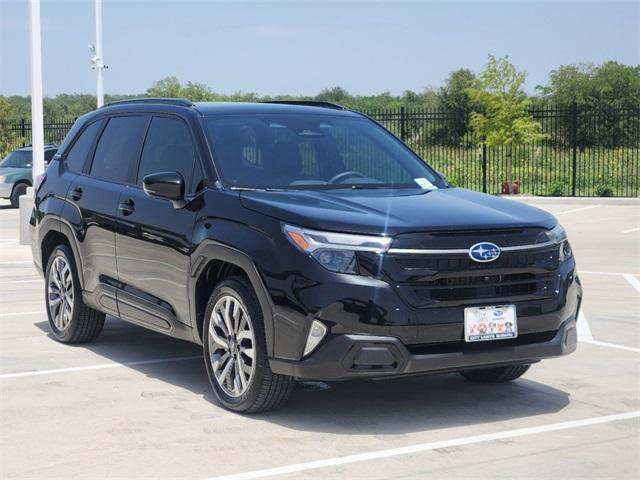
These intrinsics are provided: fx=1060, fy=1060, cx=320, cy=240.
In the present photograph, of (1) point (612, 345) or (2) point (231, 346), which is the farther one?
(1) point (612, 345)

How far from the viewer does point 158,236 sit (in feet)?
23.0

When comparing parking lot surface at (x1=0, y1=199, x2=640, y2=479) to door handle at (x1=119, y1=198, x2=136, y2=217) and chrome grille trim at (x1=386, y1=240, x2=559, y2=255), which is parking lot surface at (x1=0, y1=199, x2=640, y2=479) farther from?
door handle at (x1=119, y1=198, x2=136, y2=217)

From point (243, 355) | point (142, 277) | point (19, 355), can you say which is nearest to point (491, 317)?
point (243, 355)

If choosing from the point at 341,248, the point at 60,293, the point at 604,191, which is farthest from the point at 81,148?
the point at 604,191

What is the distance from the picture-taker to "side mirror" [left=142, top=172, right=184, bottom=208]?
673 cm

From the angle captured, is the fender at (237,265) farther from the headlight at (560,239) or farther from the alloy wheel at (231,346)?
the headlight at (560,239)

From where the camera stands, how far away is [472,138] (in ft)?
100

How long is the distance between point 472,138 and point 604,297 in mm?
19806

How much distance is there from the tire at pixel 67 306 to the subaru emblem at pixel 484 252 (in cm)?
370

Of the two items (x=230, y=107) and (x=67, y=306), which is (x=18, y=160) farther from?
(x=230, y=107)

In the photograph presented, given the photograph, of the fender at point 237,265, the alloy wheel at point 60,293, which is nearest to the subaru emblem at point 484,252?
the fender at point 237,265

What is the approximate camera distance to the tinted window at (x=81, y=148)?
28.2 feet

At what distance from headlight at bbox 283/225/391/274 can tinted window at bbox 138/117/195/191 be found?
1481 mm

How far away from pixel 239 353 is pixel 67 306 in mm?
2807
